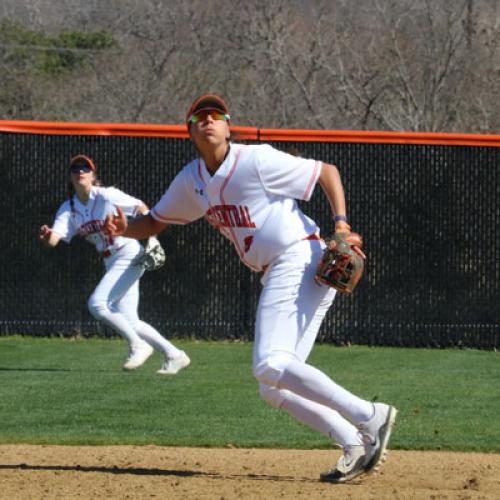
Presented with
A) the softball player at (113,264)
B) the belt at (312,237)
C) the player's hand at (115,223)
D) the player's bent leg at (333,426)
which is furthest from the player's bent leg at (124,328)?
the belt at (312,237)

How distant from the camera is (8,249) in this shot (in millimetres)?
13602

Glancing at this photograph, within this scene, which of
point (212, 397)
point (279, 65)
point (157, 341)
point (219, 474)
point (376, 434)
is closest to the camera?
point (376, 434)

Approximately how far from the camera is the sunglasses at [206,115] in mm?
5574

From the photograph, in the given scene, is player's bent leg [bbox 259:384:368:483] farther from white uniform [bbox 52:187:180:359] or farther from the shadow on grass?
white uniform [bbox 52:187:180:359]

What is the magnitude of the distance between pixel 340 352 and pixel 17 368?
360cm

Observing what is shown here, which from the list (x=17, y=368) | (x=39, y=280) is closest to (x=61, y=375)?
(x=17, y=368)

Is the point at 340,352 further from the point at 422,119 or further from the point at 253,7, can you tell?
the point at 253,7

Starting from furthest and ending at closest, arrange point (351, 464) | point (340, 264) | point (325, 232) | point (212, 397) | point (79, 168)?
point (325, 232)
point (79, 168)
point (212, 397)
point (351, 464)
point (340, 264)

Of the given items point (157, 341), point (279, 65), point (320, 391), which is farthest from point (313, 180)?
point (279, 65)

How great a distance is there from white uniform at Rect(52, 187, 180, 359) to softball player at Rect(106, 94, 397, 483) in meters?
4.65

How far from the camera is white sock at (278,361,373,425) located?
17.9 ft

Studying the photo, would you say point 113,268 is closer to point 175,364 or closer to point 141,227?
point 175,364

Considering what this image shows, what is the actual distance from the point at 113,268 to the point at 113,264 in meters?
0.06

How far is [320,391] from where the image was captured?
18.0 ft
